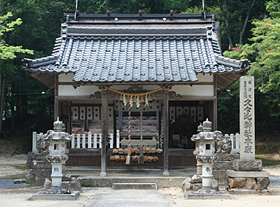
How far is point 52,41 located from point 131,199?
25238 millimetres

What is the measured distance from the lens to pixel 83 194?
410 inches

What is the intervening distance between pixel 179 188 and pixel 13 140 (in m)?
19.8

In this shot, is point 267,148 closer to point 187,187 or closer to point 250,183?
point 250,183

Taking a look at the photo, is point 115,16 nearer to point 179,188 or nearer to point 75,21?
point 75,21

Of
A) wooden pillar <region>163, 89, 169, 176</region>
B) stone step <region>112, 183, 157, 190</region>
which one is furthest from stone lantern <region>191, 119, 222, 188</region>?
wooden pillar <region>163, 89, 169, 176</region>

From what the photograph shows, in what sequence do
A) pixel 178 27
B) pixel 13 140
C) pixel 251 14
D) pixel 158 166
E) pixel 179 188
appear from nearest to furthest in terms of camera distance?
1. pixel 179 188
2. pixel 158 166
3. pixel 178 27
4. pixel 13 140
5. pixel 251 14

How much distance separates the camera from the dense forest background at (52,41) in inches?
1035

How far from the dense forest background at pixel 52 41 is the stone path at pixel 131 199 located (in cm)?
1490

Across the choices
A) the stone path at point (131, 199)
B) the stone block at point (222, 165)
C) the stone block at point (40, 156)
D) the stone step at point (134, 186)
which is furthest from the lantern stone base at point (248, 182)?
the stone block at point (40, 156)

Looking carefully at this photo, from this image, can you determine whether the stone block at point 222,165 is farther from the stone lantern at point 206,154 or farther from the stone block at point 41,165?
the stone block at point 41,165

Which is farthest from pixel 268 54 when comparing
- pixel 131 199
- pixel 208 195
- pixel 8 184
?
pixel 8 184

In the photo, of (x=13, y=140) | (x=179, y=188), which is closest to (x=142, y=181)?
(x=179, y=188)

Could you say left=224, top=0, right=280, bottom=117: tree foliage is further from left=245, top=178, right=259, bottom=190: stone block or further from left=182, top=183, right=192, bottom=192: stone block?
left=182, top=183, right=192, bottom=192: stone block

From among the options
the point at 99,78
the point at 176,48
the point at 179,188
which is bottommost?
the point at 179,188
